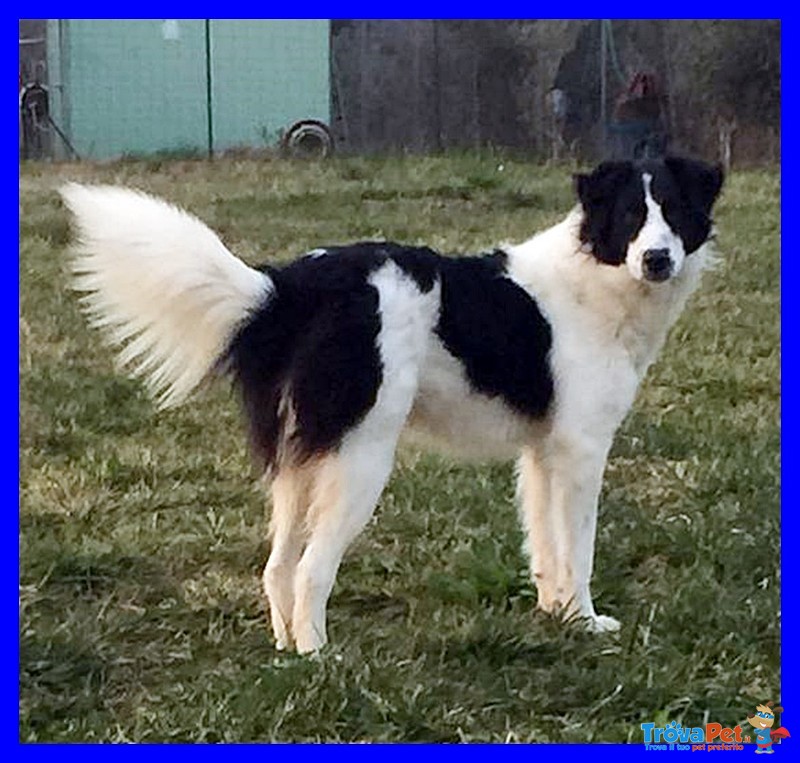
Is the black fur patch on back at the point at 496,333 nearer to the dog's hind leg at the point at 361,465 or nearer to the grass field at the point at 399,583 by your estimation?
the dog's hind leg at the point at 361,465

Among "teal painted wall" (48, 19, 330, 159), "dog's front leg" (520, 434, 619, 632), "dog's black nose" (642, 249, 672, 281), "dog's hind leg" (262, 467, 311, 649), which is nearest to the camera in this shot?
"dog's hind leg" (262, 467, 311, 649)

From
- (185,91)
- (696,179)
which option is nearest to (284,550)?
(696,179)

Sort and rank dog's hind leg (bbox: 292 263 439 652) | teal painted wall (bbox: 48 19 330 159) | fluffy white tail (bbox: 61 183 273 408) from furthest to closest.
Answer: teal painted wall (bbox: 48 19 330 159) → dog's hind leg (bbox: 292 263 439 652) → fluffy white tail (bbox: 61 183 273 408)

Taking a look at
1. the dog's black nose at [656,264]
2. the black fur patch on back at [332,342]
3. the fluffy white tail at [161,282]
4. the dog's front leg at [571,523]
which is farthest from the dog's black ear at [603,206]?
the fluffy white tail at [161,282]

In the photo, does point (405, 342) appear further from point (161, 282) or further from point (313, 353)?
point (161, 282)

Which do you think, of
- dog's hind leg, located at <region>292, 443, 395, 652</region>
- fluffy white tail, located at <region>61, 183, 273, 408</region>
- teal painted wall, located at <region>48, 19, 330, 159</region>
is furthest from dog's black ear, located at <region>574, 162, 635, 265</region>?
teal painted wall, located at <region>48, 19, 330, 159</region>

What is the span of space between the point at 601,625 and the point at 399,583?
661mm

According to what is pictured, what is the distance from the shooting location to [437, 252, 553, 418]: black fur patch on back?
12.4 feet

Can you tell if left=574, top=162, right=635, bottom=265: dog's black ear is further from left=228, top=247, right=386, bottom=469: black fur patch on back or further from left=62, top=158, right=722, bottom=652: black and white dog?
left=228, top=247, right=386, bottom=469: black fur patch on back

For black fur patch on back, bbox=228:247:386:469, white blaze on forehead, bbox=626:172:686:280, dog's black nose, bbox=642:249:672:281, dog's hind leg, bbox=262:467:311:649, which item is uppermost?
white blaze on forehead, bbox=626:172:686:280

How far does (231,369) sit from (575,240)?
3.62ft

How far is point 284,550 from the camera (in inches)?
150

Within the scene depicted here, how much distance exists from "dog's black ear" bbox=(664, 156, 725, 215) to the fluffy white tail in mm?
1219

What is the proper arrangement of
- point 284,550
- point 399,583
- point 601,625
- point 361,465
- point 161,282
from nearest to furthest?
point 161,282
point 361,465
point 284,550
point 601,625
point 399,583
